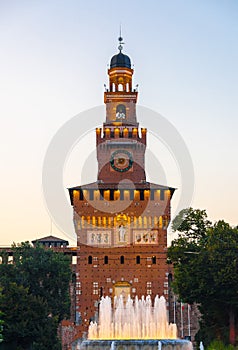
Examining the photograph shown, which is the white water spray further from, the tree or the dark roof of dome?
the dark roof of dome

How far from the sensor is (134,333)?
31219 millimetres

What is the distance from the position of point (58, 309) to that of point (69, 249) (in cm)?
946

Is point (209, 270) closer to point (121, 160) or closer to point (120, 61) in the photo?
point (121, 160)

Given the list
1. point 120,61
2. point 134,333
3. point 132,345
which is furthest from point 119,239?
point 132,345

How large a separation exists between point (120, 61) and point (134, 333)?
27015mm

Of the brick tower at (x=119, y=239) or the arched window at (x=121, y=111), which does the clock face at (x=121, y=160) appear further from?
the arched window at (x=121, y=111)

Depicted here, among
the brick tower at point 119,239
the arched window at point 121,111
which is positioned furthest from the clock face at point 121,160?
the arched window at point 121,111

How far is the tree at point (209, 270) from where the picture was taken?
3534cm

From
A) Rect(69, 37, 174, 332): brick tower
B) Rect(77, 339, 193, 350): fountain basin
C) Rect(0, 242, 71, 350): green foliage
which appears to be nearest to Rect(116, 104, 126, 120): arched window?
Rect(69, 37, 174, 332): brick tower

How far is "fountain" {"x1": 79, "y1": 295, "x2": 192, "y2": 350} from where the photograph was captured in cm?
2489

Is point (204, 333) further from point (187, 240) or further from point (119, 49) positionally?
point (119, 49)

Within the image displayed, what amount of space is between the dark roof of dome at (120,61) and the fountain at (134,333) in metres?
21.1

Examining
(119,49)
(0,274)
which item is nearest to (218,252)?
(0,274)

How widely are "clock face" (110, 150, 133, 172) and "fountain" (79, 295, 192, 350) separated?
1319 centimetres
